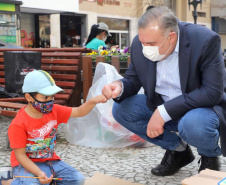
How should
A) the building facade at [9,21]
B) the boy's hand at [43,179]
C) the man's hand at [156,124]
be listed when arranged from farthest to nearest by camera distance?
the building facade at [9,21], the man's hand at [156,124], the boy's hand at [43,179]

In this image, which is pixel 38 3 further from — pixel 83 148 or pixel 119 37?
pixel 83 148

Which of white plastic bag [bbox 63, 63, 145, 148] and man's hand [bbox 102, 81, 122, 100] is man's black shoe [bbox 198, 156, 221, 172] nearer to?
man's hand [bbox 102, 81, 122, 100]

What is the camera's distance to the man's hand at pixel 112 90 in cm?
260

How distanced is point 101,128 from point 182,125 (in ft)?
4.38

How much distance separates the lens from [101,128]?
3619mm

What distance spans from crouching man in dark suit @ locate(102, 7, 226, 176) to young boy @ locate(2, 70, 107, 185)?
0.43 meters

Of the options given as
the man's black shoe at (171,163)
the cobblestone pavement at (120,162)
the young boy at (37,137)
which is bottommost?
the cobblestone pavement at (120,162)

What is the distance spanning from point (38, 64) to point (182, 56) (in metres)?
2.14

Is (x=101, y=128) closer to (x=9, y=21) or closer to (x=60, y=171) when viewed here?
(x=60, y=171)

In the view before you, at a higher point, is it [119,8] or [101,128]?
[119,8]

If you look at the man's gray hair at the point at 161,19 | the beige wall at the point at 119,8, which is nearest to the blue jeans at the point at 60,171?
the man's gray hair at the point at 161,19

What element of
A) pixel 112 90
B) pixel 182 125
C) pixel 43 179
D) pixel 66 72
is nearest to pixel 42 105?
pixel 43 179

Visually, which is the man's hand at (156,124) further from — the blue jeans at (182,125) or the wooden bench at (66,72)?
the wooden bench at (66,72)

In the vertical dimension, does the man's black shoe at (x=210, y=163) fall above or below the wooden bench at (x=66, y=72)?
below
